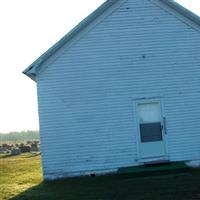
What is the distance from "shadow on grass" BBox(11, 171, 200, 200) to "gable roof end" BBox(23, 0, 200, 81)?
156 inches

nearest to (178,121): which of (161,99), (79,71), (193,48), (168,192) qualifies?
(161,99)

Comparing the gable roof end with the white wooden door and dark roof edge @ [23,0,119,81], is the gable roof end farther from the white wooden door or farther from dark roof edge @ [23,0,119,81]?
the white wooden door

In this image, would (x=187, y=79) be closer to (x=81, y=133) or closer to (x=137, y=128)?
(x=137, y=128)

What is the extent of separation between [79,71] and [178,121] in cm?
388

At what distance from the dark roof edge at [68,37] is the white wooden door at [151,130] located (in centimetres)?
334

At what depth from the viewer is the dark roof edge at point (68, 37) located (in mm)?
18594

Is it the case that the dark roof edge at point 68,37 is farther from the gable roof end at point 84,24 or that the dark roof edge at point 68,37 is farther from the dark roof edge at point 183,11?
the dark roof edge at point 183,11

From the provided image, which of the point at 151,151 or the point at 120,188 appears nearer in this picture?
the point at 120,188

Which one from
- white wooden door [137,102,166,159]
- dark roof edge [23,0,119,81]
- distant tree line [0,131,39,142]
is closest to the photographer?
dark roof edge [23,0,119,81]

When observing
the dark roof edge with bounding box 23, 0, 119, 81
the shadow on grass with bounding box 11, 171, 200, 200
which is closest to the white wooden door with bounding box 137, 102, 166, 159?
the shadow on grass with bounding box 11, 171, 200, 200

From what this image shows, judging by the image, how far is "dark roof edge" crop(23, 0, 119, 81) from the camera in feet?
61.0

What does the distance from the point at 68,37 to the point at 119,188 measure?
20.4 feet

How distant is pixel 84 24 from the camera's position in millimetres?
18812

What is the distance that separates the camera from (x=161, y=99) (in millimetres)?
19016
